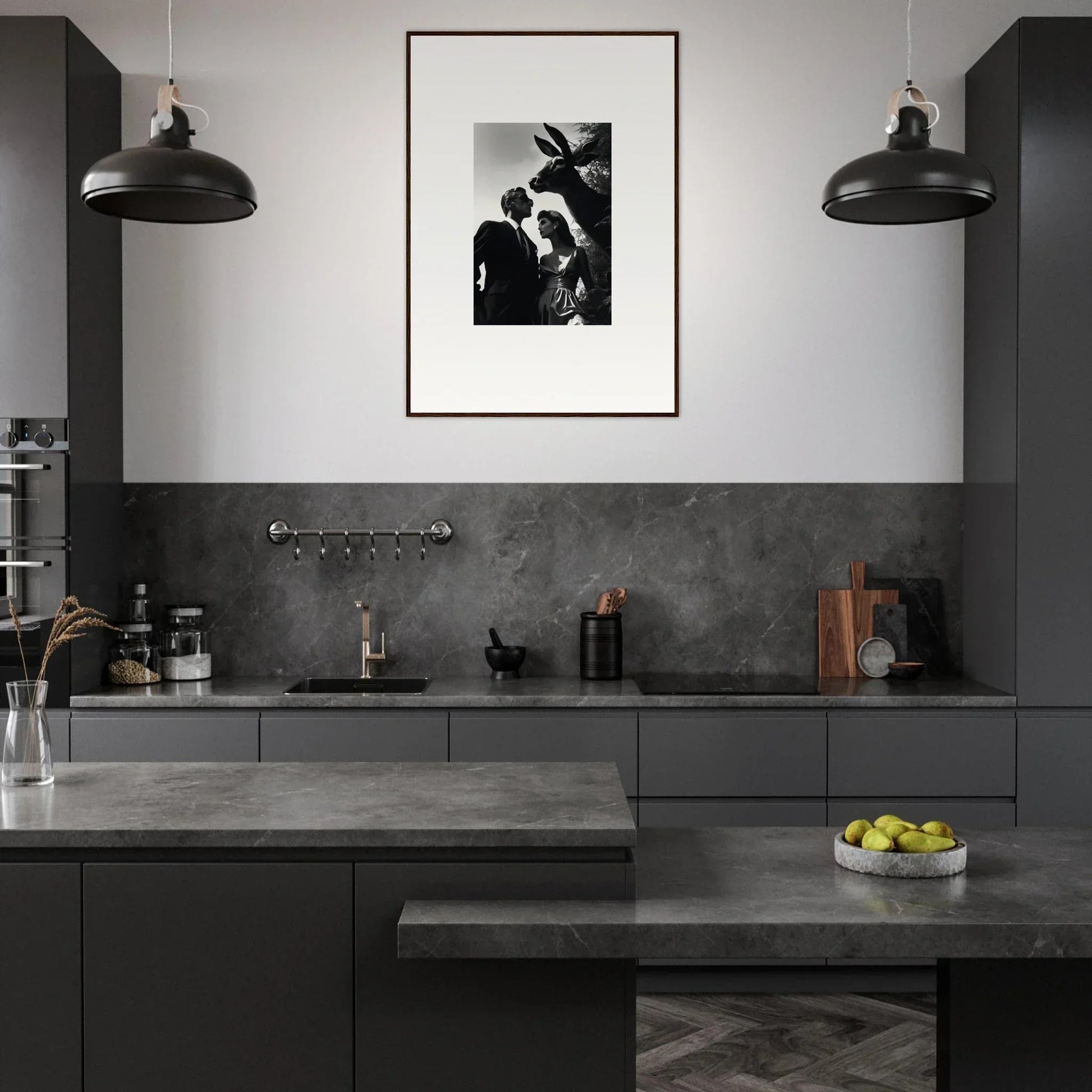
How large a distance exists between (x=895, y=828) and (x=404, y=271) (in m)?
3.20

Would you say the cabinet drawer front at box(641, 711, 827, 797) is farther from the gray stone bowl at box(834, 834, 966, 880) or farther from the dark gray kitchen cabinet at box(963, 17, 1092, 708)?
the gray stone bowl at box(834, 834, 966, 880)

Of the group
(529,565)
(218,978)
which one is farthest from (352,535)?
(218,978)

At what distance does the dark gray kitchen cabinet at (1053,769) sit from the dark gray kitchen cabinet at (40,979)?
315cm

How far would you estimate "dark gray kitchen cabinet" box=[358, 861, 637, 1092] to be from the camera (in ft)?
6.94

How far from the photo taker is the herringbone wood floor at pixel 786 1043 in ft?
10.8

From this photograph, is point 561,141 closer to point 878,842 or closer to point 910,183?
point 910,183

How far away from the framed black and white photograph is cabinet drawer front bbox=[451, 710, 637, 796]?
132 cm

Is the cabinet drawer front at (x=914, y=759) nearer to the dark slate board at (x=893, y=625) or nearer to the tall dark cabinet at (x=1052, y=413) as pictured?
the tall dark cabinet at (x=1052, y=413)

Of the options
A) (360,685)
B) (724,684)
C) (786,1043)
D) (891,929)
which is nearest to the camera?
(891,929)

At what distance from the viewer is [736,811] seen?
3.94m

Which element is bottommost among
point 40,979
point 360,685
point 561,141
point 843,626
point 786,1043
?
point 786,1043

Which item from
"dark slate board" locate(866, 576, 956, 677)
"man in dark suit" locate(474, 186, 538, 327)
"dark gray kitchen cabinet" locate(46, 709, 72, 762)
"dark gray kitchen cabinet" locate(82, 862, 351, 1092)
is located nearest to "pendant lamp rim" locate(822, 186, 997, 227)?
"dark gray kitchen cabinet" locate(82, 862, 351, 1092)

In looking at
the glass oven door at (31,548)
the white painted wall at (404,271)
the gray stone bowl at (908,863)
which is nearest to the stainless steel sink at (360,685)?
the white painted wall at (404,271)

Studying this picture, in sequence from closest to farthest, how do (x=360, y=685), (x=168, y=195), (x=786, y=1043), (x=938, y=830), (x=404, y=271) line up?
(x=938, y=830), (x=168, y=195), (x=786, y=1043), (x=360, y=685), (x=404, y=271)
